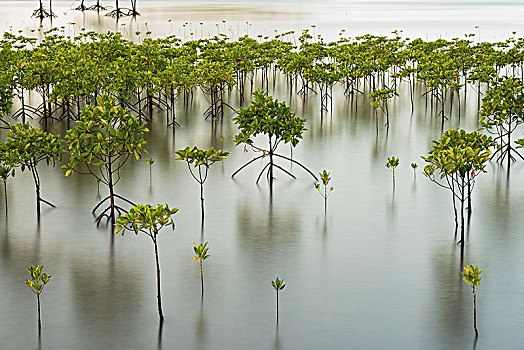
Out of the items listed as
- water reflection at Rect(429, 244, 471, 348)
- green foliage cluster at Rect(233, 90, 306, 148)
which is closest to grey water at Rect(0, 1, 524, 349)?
water reflection at Rect(429, 244, 471, 348)

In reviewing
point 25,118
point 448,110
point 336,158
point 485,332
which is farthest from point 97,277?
point 448,110

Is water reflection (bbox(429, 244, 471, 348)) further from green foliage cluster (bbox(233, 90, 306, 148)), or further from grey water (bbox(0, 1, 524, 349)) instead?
green foliage cluster (bbox(233, 90, 306, 148))

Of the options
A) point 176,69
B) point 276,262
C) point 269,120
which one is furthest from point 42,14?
point 276,262

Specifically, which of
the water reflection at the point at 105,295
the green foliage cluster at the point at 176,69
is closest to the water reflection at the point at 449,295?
the water reflection at the point at 105,295

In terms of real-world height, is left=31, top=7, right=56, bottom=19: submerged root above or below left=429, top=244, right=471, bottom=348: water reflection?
above

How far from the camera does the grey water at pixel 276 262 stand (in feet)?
46.4

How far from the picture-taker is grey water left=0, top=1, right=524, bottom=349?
14.1 m

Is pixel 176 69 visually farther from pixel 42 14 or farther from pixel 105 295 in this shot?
pixel 42 14

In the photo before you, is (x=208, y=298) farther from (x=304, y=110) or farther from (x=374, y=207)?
(x=304, y=110)

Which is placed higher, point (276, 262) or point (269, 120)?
point (269, 120)

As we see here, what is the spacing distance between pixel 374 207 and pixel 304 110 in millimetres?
17162

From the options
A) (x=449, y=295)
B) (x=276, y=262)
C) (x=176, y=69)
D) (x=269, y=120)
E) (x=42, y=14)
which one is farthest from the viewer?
(x=42, y=14)

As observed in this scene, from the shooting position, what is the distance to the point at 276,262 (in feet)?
58.2

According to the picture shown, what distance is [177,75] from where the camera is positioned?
31781 millimetres
